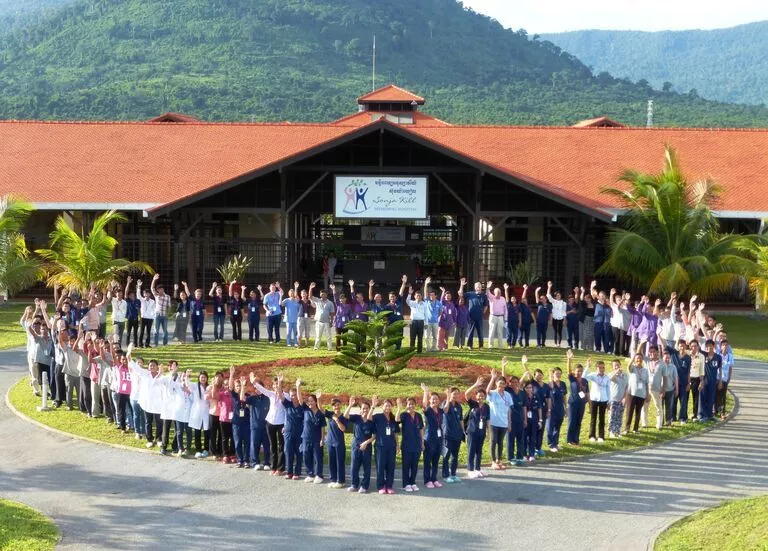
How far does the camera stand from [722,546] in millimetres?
11227

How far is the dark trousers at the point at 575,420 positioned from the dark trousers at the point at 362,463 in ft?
11.9

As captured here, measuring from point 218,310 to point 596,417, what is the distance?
1111 cm

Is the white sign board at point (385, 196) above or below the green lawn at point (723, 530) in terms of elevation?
above

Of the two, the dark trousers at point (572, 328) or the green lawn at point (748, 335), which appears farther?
the green lawn at point (748, 335)

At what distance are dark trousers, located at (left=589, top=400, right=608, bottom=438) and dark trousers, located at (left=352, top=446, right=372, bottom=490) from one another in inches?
163

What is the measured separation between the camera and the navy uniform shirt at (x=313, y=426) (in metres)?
13.6

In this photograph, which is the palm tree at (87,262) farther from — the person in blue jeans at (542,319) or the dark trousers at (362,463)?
the dark trousers at (362,463)

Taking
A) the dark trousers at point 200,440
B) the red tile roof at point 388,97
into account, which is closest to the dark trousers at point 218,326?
the dark trousers at point 200,440

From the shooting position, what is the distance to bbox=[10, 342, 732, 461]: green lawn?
15750 millimetres

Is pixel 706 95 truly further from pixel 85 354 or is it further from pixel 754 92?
pixel 85 354

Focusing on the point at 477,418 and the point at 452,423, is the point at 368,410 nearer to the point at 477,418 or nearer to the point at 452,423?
the point at 452,423

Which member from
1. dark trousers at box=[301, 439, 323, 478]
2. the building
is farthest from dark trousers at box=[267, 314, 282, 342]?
dark trousers at box=[301, 439, 323, 478]

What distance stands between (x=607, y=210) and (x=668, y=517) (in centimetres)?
1825

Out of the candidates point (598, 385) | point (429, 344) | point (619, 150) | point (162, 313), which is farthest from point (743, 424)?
point (619, 150)
